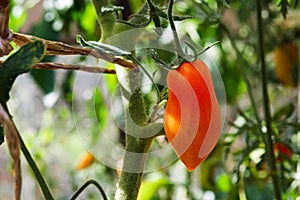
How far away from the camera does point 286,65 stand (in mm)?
1386

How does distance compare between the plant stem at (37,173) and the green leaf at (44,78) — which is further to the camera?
the green leaf at (44,78)

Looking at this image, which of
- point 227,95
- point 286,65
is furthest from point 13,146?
point 286,65

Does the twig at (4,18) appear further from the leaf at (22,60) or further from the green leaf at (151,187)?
the green leaf at (151,187)

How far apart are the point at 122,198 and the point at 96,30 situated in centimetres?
71

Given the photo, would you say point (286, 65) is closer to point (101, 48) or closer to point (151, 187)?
point (151, 187)

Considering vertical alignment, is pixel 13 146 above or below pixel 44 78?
above

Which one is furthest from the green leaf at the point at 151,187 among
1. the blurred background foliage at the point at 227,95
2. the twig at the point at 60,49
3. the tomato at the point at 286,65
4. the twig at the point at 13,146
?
the twig at the point at 13,146

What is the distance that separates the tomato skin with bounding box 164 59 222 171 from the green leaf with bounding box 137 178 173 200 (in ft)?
2.06

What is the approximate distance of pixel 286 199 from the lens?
856 millimetres

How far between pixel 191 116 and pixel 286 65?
996 mm

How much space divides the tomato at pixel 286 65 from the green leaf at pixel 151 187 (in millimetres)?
464

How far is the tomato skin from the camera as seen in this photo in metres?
0.43

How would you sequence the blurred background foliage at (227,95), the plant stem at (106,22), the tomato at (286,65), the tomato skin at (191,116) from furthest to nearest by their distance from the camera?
the tomato at (286,65), the blurred background foliage at (227,95), the plant stem at (106,22), the tomato skin at (191,116)

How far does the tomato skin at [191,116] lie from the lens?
434 millimetres
